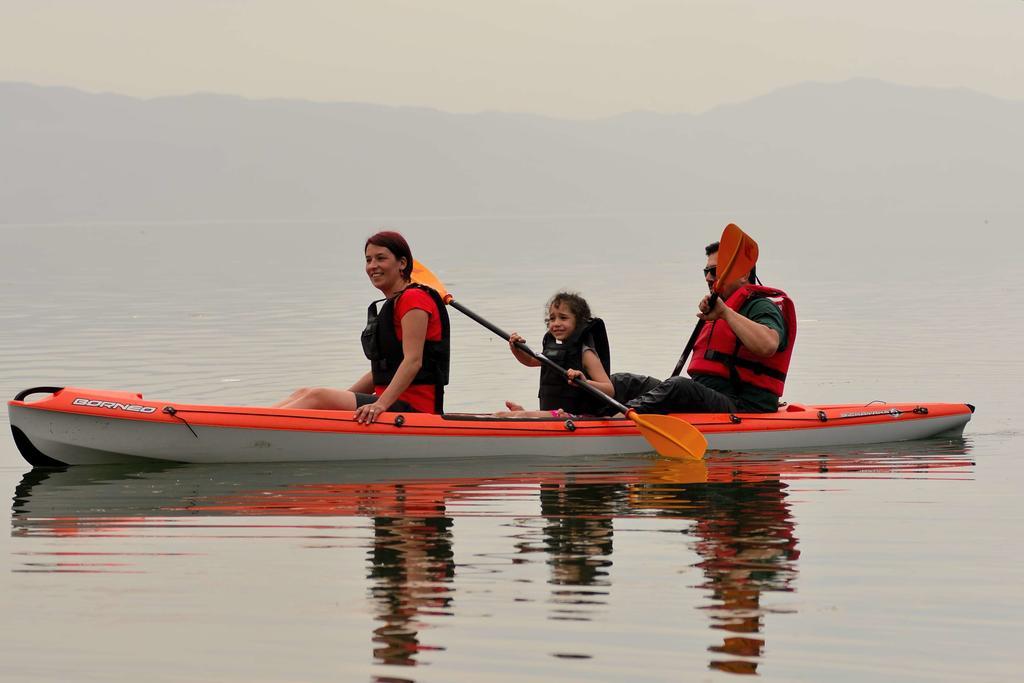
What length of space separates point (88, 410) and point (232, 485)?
1.10 m

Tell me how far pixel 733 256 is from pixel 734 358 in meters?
0.74

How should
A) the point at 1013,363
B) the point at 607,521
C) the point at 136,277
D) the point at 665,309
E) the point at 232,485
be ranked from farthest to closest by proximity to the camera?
the point at 136,277 → the point at 665,309 → the point at 1013,363 → the point at 232,485 → the point at 607,521

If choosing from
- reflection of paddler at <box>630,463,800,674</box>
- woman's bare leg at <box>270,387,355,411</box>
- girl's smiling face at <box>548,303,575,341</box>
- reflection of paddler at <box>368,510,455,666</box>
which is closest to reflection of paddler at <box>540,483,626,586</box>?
reflection of paddler at <box>630,463,800,674</box>

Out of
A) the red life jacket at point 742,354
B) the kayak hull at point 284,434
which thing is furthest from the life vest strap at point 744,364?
the kayak hull at point 284,434

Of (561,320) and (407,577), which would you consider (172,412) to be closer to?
(561,320)

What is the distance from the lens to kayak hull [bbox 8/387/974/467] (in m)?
9.41

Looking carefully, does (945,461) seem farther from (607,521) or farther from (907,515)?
(607,521)

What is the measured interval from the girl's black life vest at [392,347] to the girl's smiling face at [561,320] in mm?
769

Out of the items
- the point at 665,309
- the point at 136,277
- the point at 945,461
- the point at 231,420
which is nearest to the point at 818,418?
the point at 945,461

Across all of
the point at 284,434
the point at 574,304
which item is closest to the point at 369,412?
the point at 284,434

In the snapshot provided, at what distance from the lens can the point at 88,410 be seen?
369 inches

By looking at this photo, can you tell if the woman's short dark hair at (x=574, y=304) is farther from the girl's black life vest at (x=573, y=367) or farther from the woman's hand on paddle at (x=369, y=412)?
the woman's hand on paddle at (x=369, y=412)

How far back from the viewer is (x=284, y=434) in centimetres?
959

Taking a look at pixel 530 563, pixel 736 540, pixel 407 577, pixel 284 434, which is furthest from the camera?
pixel 284 434
